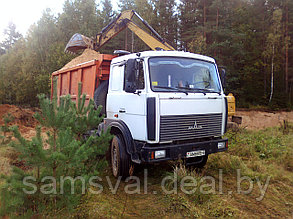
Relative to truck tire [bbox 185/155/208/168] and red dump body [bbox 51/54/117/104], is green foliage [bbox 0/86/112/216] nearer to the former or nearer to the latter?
truck tire [bbox 185/155/208/168]

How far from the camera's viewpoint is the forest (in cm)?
2238

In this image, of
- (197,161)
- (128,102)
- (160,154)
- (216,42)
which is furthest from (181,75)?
(216,42)

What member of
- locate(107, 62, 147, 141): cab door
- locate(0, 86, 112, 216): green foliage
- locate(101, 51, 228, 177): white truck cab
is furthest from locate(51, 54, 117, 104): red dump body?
locate(0, 86, 112, 216): green foliage

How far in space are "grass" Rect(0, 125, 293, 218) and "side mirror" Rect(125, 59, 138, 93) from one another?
1.66 meters

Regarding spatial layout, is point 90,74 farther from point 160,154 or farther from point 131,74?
point 160,154

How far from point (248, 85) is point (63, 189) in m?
23.9

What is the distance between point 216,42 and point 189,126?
19.8 metres

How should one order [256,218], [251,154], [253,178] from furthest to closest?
[251,154] < [253,178] < [256,218]

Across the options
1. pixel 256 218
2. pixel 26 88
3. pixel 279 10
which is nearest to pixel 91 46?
pixel 256 218

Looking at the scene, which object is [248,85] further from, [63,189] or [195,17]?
[63,189]

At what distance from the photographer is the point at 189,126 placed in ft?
14.2

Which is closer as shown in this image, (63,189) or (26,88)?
(63,189)

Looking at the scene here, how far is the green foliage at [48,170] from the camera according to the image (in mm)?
2621

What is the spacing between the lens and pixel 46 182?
2857mm
